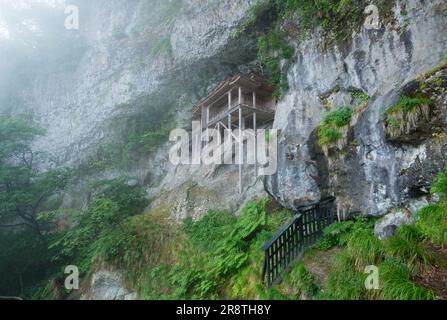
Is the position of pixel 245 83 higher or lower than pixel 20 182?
higher

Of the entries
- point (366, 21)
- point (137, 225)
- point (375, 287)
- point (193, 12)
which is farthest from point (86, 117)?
point (375, 287)

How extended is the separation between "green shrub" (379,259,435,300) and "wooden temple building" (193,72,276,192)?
33.0ft

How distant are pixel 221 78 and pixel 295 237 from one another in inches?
586

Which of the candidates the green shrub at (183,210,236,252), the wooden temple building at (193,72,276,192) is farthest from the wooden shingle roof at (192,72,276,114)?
the green shrub at (183,210,236,252)

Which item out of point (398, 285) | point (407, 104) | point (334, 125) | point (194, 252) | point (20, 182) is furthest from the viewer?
point (20, 182)

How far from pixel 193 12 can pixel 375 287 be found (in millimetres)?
18652

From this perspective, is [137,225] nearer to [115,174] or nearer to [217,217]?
[217,217]

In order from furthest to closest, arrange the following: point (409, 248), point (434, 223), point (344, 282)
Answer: point (434, 223)
point (344, 282)
point (409, 248)

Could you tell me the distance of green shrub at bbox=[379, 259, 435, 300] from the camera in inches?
156

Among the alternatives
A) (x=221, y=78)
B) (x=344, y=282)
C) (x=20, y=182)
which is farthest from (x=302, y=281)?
(x=20, y=182)

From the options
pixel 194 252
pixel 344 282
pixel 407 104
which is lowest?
pixel 194 252

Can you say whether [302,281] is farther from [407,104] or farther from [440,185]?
[407,104]

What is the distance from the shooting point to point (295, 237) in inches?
285

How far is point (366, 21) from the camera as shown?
9.62 meters
